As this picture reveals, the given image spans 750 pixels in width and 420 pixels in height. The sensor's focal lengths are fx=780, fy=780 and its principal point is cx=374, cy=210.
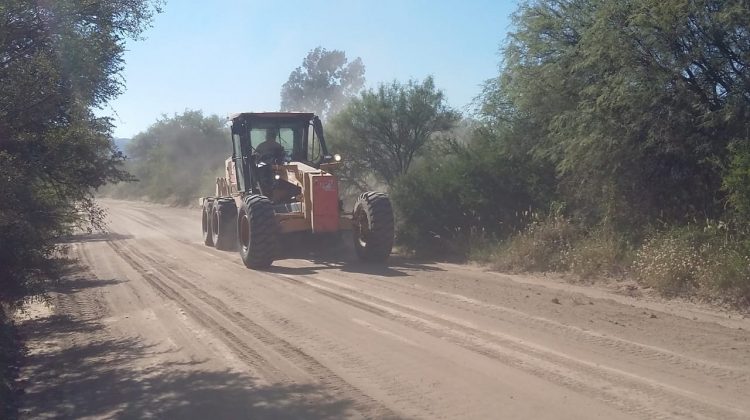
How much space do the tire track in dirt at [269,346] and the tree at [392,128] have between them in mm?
10415

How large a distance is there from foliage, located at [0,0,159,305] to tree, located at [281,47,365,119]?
57.5m

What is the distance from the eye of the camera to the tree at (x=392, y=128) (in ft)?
78.5

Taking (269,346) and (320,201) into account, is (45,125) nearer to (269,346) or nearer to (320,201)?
(269,346)

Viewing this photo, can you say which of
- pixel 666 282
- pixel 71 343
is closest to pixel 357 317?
pixel 71 343

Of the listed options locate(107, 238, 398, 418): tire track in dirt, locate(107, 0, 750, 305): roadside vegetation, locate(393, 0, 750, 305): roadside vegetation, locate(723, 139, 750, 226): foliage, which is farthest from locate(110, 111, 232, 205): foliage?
locate(723, 139, 750, 226): foliage

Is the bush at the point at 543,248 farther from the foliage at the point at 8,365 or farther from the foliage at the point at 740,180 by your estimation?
the foliage at the point at 8,365

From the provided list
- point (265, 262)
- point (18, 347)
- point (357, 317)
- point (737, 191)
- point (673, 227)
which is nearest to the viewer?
point (18, 347)

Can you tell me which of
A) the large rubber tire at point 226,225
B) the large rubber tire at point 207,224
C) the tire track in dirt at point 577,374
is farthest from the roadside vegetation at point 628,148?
the large rubber tire at point 207,224

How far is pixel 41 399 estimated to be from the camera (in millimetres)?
7500

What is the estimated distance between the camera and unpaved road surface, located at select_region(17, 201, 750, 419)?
671cm

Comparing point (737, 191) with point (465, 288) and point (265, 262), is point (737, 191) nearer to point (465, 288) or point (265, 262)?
point (465, 288)

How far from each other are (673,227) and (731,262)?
69.6 inches

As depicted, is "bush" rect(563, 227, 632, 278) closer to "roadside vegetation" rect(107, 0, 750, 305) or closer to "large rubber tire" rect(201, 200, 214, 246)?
"roadside vegetation" rect(107, 0, 750, 305)

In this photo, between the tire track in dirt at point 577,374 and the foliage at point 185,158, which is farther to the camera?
the foliage at point 185,158
